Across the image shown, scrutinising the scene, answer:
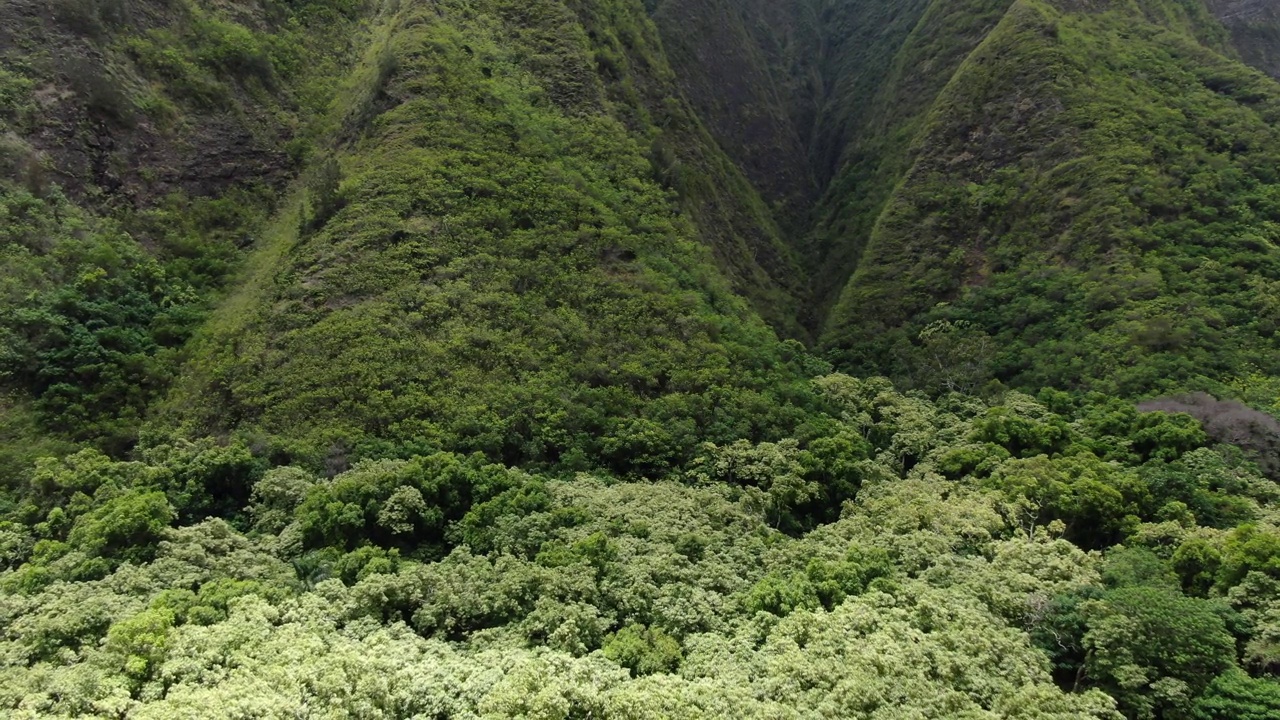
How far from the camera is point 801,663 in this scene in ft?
72.9

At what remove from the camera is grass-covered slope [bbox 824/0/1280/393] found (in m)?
56.4

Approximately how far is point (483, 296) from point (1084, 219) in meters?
54.5

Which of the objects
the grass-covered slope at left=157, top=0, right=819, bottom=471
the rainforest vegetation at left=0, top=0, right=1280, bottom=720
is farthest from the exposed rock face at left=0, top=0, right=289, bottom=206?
the grass-covered slope at left=157, top=0, right=819, bottom=471

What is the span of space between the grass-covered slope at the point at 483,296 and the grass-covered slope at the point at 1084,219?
2078 centimetres

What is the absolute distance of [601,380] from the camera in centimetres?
4956

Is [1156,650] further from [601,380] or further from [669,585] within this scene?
[601,380]

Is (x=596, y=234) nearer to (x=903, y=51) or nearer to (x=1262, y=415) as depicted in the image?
(x=1262, y=415)

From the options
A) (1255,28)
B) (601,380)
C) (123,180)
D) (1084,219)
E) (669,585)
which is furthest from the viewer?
(1255,28)

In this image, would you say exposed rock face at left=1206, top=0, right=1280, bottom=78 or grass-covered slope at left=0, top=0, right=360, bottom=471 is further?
exposed rock face at left=1206, top=0, right=1280, bottom=78

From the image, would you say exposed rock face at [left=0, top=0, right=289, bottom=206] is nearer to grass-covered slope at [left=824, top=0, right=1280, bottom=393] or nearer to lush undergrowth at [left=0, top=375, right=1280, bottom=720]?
lush undergrowth at [left=0, top=375, right=1280, bottom=720]

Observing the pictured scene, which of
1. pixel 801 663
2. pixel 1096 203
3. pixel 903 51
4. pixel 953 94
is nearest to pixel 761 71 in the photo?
pixel 903 51

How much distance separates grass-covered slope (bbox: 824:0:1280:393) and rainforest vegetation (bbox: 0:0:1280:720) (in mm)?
415

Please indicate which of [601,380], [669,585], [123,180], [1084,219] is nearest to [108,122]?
[123,180]

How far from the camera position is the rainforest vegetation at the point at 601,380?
77.6 ft
